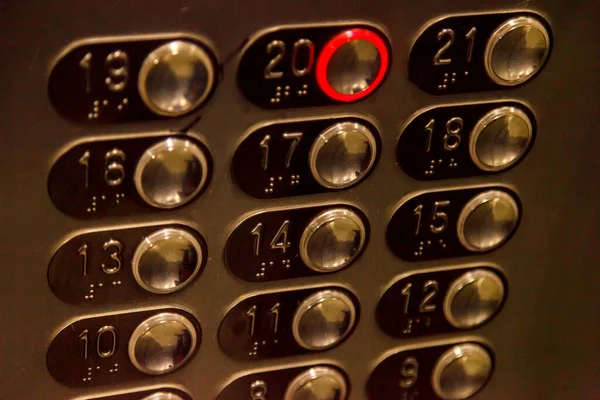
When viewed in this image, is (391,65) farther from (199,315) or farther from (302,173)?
(199,315)

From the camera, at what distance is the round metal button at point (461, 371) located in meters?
0.56

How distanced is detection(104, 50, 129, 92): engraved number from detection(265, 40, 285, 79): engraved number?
3.3 inches

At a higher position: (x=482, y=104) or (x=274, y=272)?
(x=482, y=104)

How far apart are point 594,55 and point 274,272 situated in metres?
0.27

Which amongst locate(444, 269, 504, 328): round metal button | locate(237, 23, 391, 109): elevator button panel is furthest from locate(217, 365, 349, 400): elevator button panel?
locate(237, 23, 391, 109): elevator button panel

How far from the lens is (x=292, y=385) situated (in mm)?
523

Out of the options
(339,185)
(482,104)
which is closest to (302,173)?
(339,185)

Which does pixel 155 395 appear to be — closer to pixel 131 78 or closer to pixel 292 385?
pixel 292 385

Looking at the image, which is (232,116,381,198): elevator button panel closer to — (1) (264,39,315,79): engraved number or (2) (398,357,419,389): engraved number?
(1) (264,39,315,79): engraved number

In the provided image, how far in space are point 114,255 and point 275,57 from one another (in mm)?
163

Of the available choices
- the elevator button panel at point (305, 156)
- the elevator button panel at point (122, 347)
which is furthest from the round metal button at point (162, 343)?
the elevator button panel at point (305, 156)

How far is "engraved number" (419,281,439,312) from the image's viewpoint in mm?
524

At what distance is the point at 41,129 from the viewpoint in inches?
15.7

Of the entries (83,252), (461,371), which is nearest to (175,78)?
(83,252)
